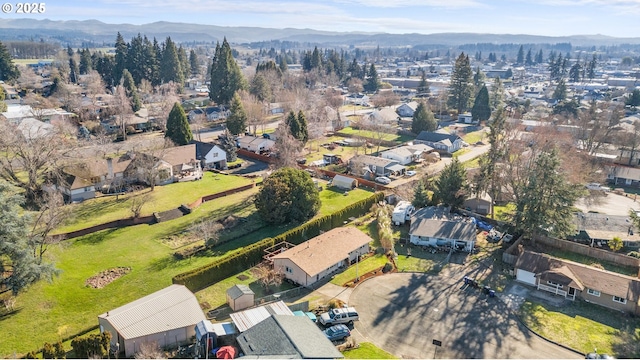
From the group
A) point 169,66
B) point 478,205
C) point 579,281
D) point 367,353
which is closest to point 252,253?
point 367,353

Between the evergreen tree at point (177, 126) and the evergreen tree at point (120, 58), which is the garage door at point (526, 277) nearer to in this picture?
the evergreen tree at point (177, 126)

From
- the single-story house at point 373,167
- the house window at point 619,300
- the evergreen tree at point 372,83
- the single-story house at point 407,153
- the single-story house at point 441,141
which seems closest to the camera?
the house window at point 619,300

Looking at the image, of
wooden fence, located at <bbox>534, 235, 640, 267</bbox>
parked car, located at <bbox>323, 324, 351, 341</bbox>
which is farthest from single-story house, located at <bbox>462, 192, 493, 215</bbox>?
parked car, located at <bbox>323, 324, 351, 341</bbox>

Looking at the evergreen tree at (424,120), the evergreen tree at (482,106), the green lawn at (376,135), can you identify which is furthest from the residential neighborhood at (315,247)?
the evergreen tree at (482,106)

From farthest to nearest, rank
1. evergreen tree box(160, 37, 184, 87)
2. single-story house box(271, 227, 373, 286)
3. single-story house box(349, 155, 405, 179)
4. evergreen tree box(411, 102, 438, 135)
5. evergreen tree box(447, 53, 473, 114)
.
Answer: evergreen tree box(160, 37, 184, 87) → evergreen tree box(447, 53, 473, 114) → evergreen tree box(411, 102, 438, 135) → single-story house box(349, 155, 405, 179) → single-story house box(271, 227, 373, 286)

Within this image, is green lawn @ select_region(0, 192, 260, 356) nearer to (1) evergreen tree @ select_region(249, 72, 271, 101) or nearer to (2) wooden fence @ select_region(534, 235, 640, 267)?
(2) wooden fence @ select_region(534, 235, 640, 267)

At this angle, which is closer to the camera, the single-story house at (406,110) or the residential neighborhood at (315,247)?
the residential neighborhood at (315,247)
